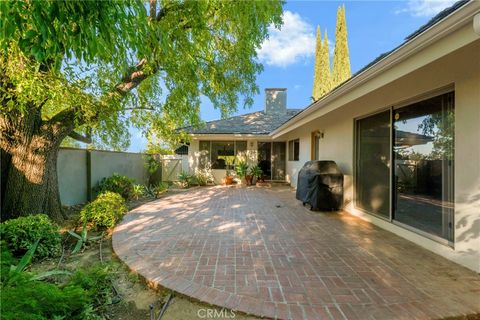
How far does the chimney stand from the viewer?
53.1 feet

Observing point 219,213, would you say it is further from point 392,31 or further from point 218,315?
point 392,31

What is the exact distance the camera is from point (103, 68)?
18.0 ft

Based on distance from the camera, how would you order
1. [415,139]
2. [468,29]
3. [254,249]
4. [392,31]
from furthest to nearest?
[392,31], [415,139], [254,249], [468,29]

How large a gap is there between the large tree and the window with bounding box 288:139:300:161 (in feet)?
17.3

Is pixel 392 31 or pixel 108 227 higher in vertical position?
pixel 392 31

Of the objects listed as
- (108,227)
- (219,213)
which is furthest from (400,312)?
(108,227)

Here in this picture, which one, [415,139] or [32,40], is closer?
[32,40]

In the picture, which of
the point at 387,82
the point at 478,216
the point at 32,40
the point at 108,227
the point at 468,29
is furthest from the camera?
the point at 108,227

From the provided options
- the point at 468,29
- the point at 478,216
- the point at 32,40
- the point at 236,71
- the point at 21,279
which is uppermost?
the point at 236,71

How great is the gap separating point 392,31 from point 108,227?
26.4 feet

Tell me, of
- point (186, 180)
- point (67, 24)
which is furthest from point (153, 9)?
point (186, 180)

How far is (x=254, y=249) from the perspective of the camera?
3906 mm

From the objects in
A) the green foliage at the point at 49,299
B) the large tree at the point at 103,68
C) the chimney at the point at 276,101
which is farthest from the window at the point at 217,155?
the green foliage at the point at 49,299

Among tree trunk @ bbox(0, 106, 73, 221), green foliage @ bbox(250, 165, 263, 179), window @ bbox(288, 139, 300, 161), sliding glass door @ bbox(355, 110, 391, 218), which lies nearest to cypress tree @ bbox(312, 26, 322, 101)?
window @ bbox(288, 139, 300, 161)
